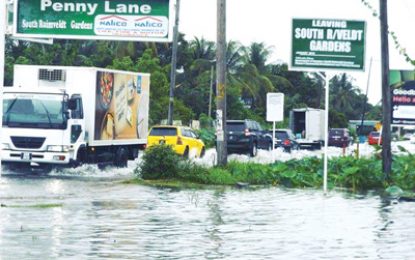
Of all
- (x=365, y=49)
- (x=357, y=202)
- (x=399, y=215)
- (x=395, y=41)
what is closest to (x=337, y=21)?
(x=365, y=49)

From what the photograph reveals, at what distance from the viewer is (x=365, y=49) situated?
30328 millimetres

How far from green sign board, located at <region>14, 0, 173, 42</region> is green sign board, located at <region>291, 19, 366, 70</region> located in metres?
13.6

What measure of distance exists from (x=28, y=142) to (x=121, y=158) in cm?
568

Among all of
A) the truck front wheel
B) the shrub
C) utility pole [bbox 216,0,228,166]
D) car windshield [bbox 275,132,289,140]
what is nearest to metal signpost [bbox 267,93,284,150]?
the truck front wheel

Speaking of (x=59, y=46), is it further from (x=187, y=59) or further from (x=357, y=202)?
(x=357, y=202)

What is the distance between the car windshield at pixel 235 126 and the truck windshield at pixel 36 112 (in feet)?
78.2

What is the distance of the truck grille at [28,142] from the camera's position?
110 feet

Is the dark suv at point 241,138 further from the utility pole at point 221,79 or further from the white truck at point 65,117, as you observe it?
the utility pole at point 221,79

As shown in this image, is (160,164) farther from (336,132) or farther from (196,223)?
(336,132)

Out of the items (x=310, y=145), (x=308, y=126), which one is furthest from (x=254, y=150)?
(x=308, y=126)

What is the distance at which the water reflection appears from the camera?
15836mm

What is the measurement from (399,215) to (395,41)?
1209 cm

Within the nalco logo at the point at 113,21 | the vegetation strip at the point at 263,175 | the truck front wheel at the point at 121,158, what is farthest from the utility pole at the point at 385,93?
the nalco logo at the point at 113,21

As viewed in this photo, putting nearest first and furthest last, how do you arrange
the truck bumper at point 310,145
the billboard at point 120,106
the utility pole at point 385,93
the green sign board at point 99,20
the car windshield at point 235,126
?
the green sign board at point 99,20
the utility pole at point 385,93
the billboard at point 120,106
the car windshield at point 235,126
the truck bumper at point 310,145
